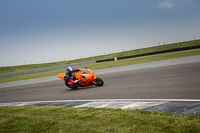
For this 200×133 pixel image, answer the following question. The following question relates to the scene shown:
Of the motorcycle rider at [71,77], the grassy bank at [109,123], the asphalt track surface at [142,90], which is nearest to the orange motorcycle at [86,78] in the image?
the motorcycle rider at [71,77]

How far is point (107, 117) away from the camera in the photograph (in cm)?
518

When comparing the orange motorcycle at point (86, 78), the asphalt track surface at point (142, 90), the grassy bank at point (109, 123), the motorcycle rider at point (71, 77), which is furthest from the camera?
the motorcycle rider at point (71, 77)

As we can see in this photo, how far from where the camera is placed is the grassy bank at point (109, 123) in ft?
13.1

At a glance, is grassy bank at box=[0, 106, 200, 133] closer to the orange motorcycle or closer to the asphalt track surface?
the asphalt track surface

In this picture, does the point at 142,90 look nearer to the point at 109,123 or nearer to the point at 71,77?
the point at 109,123

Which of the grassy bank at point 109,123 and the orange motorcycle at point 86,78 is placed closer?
the grassy bank at point 109,123

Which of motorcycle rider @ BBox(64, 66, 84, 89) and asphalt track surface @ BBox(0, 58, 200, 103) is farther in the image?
motorcycle rider @ BBox(64, 66, 84, 89)

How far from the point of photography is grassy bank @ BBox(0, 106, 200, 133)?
157 inches

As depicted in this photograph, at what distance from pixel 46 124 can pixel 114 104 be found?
2.40 metres

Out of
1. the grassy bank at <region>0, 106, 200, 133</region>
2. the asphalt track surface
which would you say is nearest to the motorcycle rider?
the asphalt track surface

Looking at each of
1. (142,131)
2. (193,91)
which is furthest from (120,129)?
(193,91)

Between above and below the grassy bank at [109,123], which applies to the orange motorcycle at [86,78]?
above

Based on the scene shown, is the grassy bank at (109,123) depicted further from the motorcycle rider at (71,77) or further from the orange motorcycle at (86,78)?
the motorcycle rider at (71,77)

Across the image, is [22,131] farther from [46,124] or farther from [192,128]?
[192,128]
